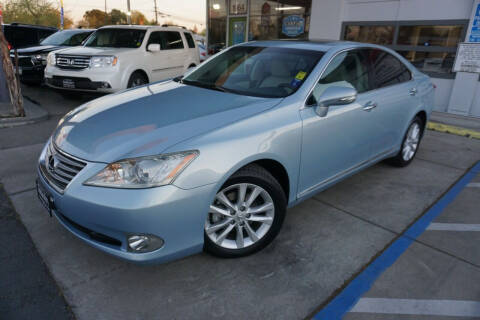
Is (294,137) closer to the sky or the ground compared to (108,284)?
closer to the sky

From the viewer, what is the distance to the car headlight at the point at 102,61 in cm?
723

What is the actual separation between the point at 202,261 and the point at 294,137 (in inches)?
45.9

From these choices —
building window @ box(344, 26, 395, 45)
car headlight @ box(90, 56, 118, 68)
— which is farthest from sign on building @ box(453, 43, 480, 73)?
car headlight @ box(90, 56, 118, 68)

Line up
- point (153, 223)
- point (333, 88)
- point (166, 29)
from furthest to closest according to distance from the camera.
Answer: point (166, 29) → point (333, 88) → point (153, 223)

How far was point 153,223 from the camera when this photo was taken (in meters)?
2.05

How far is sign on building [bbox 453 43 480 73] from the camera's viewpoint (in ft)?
24.6

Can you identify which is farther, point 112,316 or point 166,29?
point 166,29

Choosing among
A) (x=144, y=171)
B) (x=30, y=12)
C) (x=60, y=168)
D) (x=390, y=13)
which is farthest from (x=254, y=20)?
(x=30, y=12)

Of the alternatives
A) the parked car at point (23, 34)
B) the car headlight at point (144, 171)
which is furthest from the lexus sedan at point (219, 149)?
the parked car at point (23, 34)

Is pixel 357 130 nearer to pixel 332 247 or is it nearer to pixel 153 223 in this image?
pixel 332 247

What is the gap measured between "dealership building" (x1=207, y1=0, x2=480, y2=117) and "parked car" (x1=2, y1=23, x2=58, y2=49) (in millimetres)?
7889

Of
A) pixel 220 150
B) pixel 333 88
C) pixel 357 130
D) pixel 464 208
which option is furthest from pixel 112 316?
pixel 464 208

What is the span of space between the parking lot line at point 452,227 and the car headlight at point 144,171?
2451 millimetres

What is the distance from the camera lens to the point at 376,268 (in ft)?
8.74
